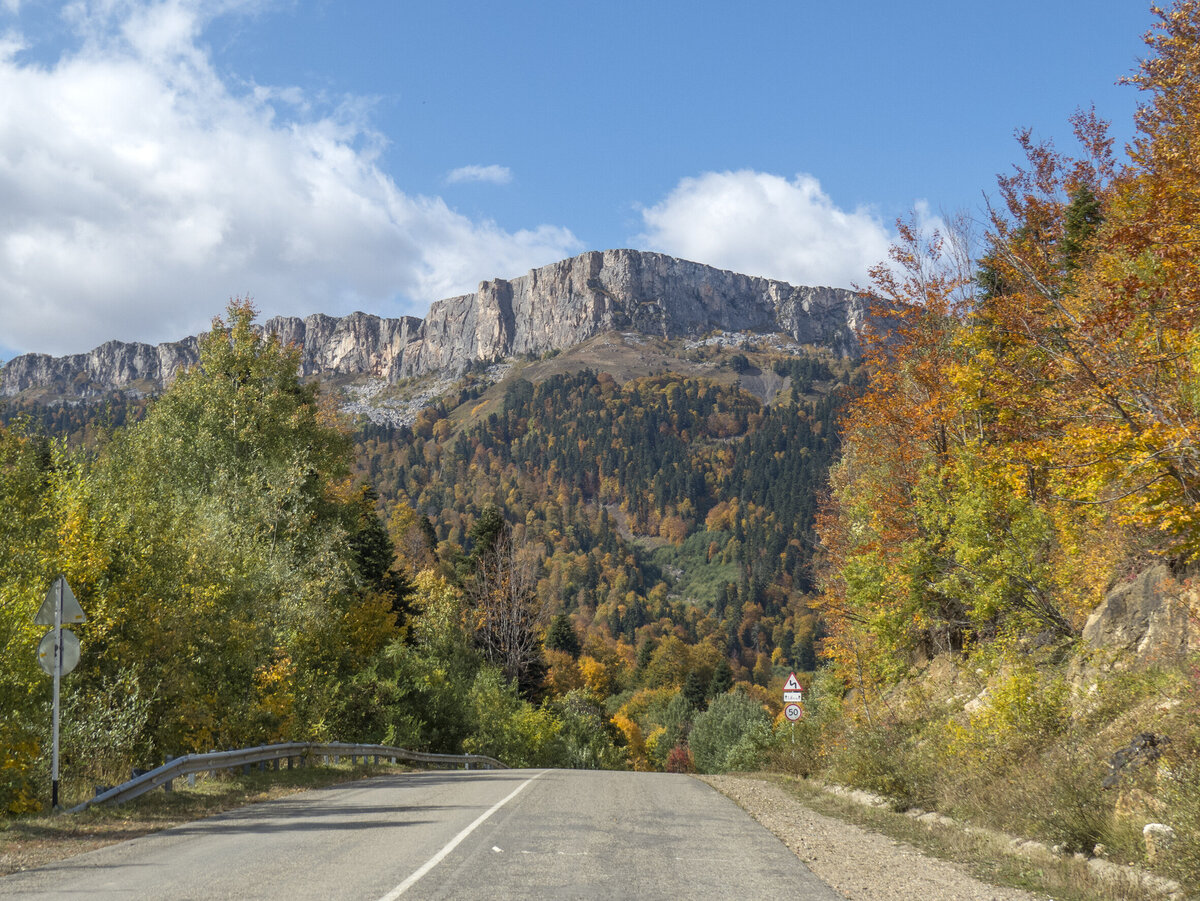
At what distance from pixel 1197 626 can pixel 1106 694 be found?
1.61 metres

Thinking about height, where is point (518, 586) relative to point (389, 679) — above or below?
above

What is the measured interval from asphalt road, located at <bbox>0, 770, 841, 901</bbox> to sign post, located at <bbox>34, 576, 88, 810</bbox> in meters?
2.92

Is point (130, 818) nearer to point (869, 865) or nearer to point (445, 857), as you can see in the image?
point (445, 857)

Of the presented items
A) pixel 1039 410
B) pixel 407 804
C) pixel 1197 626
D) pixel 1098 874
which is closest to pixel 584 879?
pixel 1098 874

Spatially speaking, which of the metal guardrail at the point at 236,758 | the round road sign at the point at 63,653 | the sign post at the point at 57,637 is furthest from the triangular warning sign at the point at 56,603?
the metal guardrail at the point at 236,758

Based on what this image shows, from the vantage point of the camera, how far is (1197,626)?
12734 mm

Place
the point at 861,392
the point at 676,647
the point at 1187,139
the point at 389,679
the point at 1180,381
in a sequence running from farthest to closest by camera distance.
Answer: the point at 676,647 < the point at 389,679 < the point at 861,392 < the point at 1187,139 < the point at 1180,381

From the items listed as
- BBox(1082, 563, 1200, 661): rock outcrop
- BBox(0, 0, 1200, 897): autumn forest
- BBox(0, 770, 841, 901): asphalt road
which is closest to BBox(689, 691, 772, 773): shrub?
BBox(0, 0, 1200, 897): autumn forest

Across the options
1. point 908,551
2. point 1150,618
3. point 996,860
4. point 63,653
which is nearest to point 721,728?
point 908,551

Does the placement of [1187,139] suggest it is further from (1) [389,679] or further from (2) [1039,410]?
(1) [389,679]

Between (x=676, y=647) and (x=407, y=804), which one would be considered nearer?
(x=407, y=804)

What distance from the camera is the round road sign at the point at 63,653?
13.0 m

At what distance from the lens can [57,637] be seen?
1293 centimetres

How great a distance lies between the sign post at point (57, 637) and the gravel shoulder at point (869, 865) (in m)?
10.3
